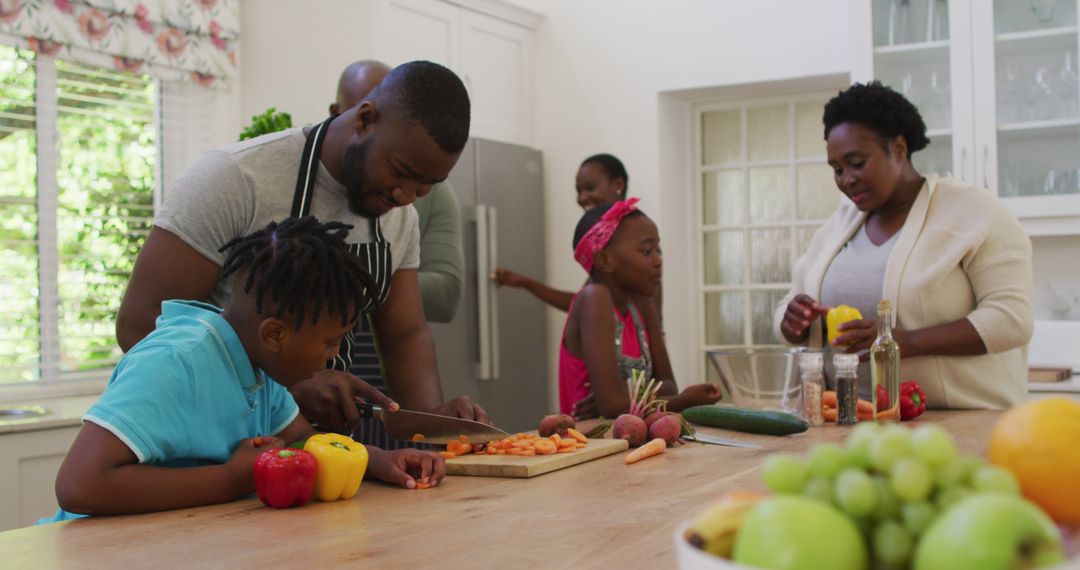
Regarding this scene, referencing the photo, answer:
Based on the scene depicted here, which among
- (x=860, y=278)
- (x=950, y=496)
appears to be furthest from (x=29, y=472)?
(x=950, y=496)

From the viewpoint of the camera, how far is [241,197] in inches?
66.1

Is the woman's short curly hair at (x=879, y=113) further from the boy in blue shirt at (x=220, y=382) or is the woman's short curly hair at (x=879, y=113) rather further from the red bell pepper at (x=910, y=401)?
the boy in blue shirt at (x=220, y=382)

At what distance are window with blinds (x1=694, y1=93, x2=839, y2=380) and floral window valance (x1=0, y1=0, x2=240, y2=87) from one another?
91.5 inches

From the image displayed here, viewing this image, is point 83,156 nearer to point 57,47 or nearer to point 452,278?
point 57,47

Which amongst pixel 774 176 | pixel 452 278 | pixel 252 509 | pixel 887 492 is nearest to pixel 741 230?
pixel 774 176

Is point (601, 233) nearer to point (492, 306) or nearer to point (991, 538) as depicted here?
point (492, 306)

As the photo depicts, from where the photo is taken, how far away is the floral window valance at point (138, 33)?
358 centimetres

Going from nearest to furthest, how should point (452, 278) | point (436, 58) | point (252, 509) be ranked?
point (252, 509)
point (452, 278)
point (436, 58)

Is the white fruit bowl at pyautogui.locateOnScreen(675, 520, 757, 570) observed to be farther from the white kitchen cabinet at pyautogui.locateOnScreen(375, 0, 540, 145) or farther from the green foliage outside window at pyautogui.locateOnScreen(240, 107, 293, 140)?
the white kitchen cabinet at pyautogui.locateOnScreen(375, 0, 540, 145)

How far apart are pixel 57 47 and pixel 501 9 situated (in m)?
2.11

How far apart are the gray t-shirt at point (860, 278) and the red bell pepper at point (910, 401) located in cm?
17

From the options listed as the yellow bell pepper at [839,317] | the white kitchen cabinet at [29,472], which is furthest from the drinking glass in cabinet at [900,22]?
the white kitchen cabinet at [29,472]

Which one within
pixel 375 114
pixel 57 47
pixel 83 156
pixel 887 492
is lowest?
pixel 887 492

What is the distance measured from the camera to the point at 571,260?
205 inches
